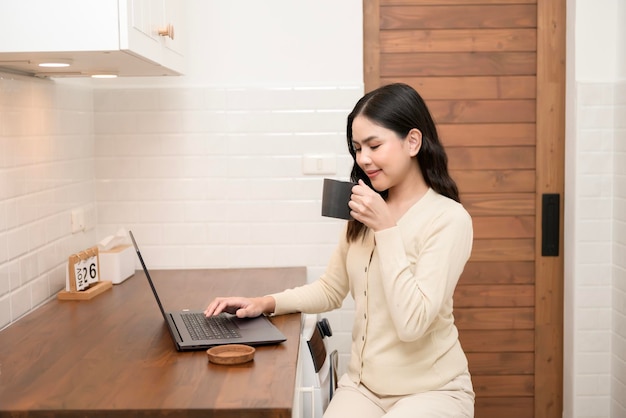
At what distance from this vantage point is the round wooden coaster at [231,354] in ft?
6.33

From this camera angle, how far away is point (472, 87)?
3402mm

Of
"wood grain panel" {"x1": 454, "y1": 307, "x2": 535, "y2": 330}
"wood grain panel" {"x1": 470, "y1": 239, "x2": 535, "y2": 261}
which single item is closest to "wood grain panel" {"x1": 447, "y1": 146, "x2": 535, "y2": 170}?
"wood grain panel" {"x1": 470, "y1": 239, "x2": 535, "y2": 261}

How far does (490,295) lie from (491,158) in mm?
566

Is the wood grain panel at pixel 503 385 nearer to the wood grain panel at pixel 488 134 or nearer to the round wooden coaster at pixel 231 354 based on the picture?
the wood grain panel at pixel 488 134

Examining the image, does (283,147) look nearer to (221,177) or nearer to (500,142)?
(221,177)

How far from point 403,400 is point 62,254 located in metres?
1.37

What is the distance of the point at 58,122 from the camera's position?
290cm

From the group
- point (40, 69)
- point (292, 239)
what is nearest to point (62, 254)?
point (40, 69)

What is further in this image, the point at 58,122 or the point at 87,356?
the point at 58,122

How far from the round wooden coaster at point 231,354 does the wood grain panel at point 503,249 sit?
1.69m

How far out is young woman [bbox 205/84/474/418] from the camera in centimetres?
209

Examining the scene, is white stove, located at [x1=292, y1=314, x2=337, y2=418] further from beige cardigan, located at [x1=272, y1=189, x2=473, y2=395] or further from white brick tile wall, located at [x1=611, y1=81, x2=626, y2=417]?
white brick tile wall, located at [x1=611, y1=81, x2=626, y2=417]

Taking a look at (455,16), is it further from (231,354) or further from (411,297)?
(231,354)

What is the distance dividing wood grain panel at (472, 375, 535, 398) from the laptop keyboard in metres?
1.52
